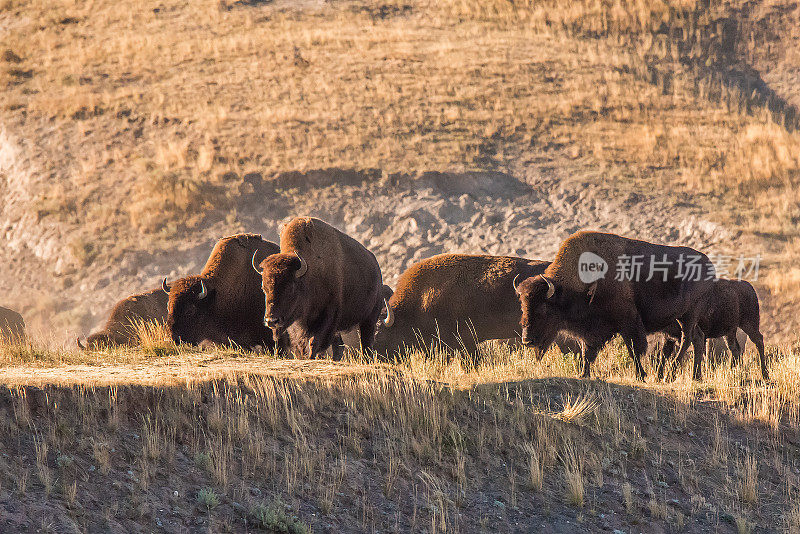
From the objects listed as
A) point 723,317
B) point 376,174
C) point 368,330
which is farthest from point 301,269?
point 376,174

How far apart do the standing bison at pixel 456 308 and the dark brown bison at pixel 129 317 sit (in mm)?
3952

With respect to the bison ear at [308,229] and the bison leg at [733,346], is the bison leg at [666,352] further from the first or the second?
the bison ear at [308,229]

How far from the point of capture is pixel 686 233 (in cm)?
2542

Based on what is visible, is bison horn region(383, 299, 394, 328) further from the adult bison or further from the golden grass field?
the golden grass field

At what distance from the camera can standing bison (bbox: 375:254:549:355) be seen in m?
14.1

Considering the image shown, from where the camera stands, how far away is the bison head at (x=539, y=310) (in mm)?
12156

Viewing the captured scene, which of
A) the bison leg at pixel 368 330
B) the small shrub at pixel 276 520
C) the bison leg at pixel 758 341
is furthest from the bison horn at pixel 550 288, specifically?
the small shrub at pixel 276 520

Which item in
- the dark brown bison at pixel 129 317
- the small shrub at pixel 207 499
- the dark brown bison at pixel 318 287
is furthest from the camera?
the dark brown bison at pixel 129 317

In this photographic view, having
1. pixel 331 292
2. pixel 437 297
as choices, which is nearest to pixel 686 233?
pixel 437 297

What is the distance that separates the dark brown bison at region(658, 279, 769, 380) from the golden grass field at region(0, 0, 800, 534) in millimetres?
786

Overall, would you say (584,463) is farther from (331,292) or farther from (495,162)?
(495,162)

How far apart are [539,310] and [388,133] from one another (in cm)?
1830

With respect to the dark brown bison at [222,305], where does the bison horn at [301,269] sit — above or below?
above

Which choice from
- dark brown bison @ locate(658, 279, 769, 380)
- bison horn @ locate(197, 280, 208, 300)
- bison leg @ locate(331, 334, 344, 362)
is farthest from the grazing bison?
bison horn @ locate(197, 280, 208, 300)
